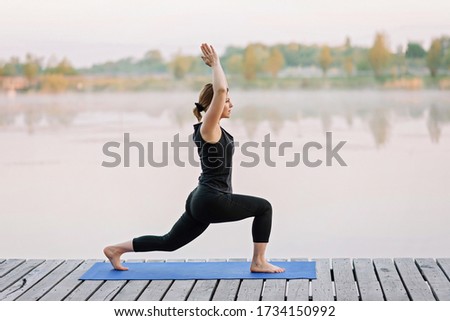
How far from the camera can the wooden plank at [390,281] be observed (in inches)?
183

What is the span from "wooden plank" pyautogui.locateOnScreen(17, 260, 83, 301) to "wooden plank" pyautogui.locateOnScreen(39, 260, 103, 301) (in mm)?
28

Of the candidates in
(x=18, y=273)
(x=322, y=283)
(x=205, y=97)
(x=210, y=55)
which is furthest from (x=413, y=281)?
(x=18, y=273)

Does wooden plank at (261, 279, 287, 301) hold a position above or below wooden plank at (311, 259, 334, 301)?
above

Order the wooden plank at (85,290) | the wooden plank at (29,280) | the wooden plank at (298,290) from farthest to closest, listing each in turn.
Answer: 1. the wooden plank at (29,280)
2. the wooden plank at (85,290)
3. the wooden plank at (298,290)

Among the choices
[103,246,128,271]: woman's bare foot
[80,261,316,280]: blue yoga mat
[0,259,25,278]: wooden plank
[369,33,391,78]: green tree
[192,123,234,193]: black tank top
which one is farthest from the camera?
[369,33,391,78]: green tree

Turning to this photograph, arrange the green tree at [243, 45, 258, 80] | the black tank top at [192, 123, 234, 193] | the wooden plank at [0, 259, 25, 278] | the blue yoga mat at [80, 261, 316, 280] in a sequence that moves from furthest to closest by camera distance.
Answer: the green tree at [243, 45, 258, 80]
the wooden plank at [0, 259, 25, 278]
the blue yoga mat at [80, 261, 316, 280]
the black tank top at [192, 123, 234, 193]

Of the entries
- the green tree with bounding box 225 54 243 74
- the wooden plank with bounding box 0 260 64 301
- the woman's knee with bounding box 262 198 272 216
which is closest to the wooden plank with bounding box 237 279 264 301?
the woman's knee with bounding box 262 198 272 216

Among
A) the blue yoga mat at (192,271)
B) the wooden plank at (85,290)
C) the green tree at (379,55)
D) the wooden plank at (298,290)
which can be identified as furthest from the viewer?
the green tree at (379,55)

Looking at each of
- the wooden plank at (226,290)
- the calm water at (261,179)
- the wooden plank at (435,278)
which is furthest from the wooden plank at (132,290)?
the calm water at (261,179)

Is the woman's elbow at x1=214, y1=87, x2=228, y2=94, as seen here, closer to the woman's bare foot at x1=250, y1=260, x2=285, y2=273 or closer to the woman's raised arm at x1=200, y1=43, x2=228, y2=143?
the woman's raised arm at x1=200, y1=43, x2=228, y2=143

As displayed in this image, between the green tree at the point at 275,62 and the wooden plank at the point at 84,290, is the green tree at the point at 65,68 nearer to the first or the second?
the green tree at the point at 275,62

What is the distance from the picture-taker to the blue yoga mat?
16.7 feet

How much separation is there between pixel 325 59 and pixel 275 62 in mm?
389
